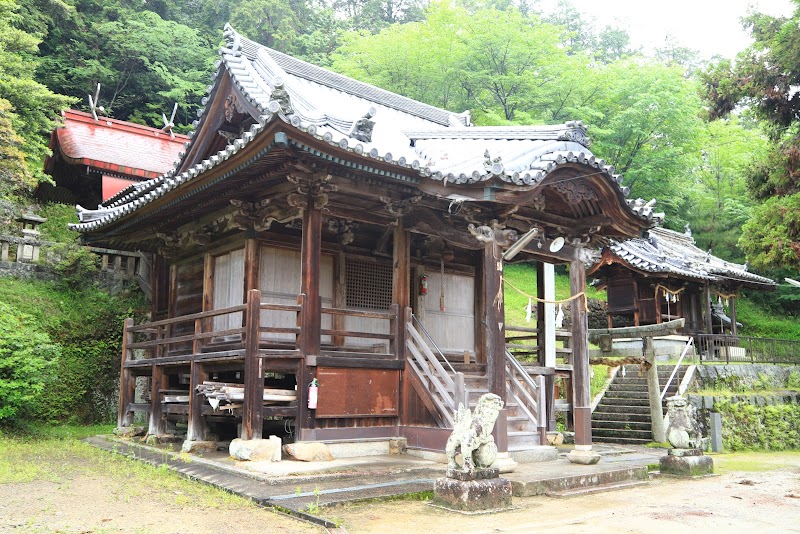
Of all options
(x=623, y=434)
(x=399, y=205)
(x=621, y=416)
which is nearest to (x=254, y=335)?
(x=399, y=205)

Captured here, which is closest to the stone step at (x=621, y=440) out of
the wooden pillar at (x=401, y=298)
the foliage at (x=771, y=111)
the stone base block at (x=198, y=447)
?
the foliage at (x=771, y=111)

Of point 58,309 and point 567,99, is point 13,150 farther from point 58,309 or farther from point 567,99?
point 567,99

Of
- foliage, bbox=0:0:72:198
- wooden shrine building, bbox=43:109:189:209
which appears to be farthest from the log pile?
wooden shrine building, bbox=43:109:189:209

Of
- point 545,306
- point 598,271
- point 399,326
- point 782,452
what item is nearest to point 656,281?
point 598,271

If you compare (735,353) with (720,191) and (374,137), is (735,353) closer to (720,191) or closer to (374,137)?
(720,191)

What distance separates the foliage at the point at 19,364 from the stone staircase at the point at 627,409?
1361 cm

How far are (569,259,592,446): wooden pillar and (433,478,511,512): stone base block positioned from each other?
12.5ft

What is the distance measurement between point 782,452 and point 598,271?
34.9 ft

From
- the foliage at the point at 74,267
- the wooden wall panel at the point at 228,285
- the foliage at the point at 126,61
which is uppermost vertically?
the foliage at the point at 126,61

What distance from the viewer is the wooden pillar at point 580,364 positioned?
435 inches

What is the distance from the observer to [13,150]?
15.7m

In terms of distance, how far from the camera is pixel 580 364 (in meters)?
11.4

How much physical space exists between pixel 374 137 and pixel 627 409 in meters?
11.1

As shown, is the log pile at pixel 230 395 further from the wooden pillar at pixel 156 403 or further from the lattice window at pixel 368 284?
the lattice window at pixel 368 284
